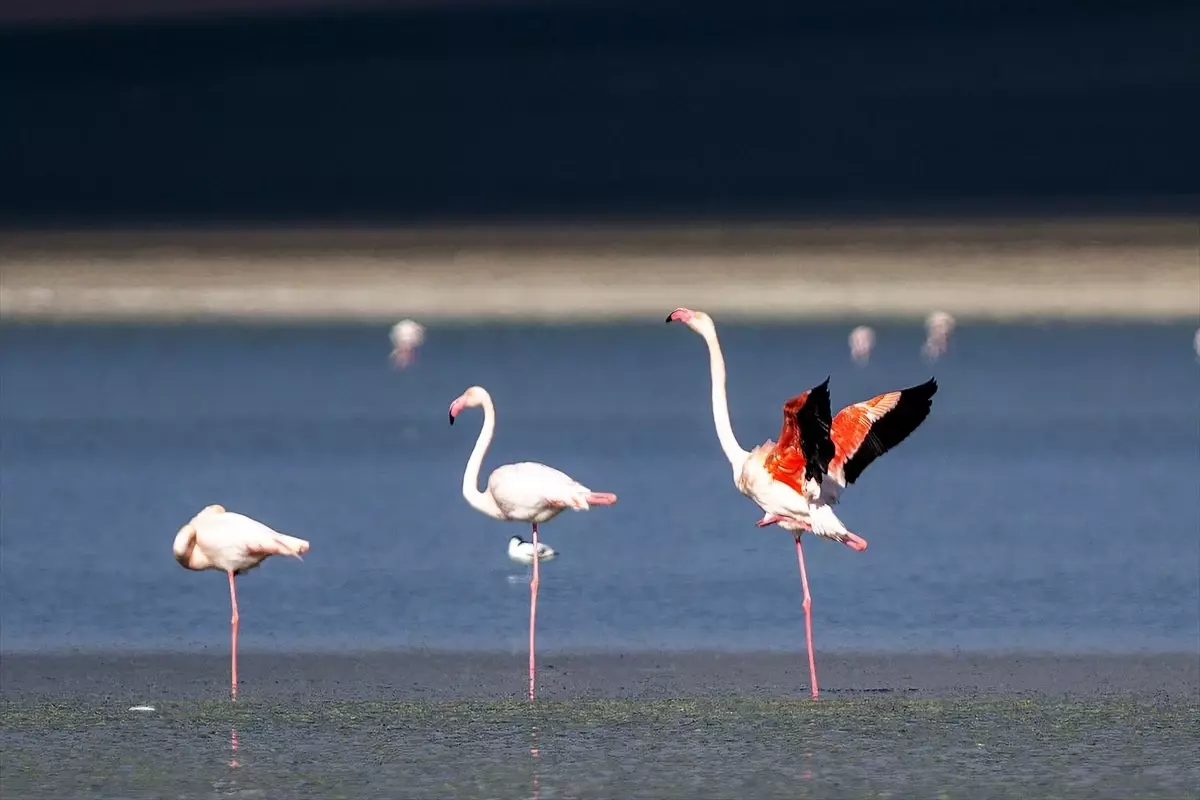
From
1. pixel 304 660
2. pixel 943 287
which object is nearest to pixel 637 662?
pixel 304 660

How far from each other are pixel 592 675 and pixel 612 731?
1224 millimetres

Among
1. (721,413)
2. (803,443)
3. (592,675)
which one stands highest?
(721,413)

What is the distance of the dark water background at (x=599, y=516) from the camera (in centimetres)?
798

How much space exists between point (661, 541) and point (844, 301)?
3059 centimetres

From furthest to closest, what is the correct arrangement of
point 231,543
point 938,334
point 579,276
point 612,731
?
point 579,276
point 938,334
point 231,543
point 612,731

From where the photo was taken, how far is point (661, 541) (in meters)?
10.3

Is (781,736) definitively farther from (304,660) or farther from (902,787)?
(304,660)

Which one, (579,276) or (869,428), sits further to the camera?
(579,276)

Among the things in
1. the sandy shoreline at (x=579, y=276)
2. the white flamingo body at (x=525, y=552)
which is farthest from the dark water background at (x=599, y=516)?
the sandy shoreline at (x=579, y=276)

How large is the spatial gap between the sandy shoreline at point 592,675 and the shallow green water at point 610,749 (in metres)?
0.31

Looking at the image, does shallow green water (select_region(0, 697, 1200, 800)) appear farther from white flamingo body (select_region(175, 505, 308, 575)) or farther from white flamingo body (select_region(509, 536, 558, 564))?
white flamingo body (select_region(509, 536, 558, 564))

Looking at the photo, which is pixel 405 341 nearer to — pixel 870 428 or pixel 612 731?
pixel 870 428

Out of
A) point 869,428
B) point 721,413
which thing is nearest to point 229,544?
point 721,413

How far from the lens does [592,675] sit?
6.89 m
